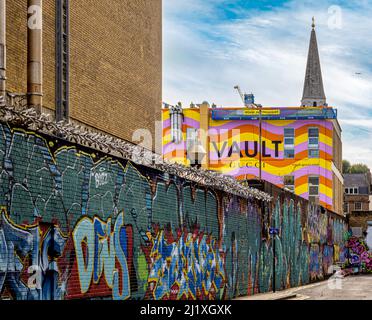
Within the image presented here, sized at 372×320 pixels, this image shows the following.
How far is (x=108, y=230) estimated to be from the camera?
16.1m

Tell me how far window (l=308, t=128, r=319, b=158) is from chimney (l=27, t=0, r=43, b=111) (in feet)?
178

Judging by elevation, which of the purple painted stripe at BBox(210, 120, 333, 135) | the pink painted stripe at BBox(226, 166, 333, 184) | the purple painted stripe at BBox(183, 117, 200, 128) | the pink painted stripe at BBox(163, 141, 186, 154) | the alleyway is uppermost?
the purple painted stripe at BBox(183, 117, 200, 128)

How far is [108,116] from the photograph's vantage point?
30.6m

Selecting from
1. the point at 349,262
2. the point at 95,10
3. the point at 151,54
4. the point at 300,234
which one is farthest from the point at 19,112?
the point at 349,262

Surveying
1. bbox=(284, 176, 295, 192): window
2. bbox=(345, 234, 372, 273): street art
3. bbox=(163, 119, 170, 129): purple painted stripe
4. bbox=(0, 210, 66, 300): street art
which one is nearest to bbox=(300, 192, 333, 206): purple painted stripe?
bbox=(284, 176, 295, 192): window

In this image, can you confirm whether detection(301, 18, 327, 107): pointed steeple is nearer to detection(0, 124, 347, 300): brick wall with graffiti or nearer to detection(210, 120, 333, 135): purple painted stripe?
detection(210, 120, 333, 135): purple painted stripe

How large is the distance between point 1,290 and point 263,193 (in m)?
20.8

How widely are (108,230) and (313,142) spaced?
60.3 metres

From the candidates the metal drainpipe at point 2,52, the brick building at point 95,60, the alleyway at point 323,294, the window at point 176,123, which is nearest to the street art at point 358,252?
the window at point 176,123

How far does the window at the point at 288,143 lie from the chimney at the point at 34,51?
53.9 meters

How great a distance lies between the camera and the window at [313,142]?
7481 centimetres

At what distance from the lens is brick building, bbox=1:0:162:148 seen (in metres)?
22.5

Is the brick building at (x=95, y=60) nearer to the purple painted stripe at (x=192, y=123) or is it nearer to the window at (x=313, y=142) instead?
the purple painted stripe at (x=192, y=123)
